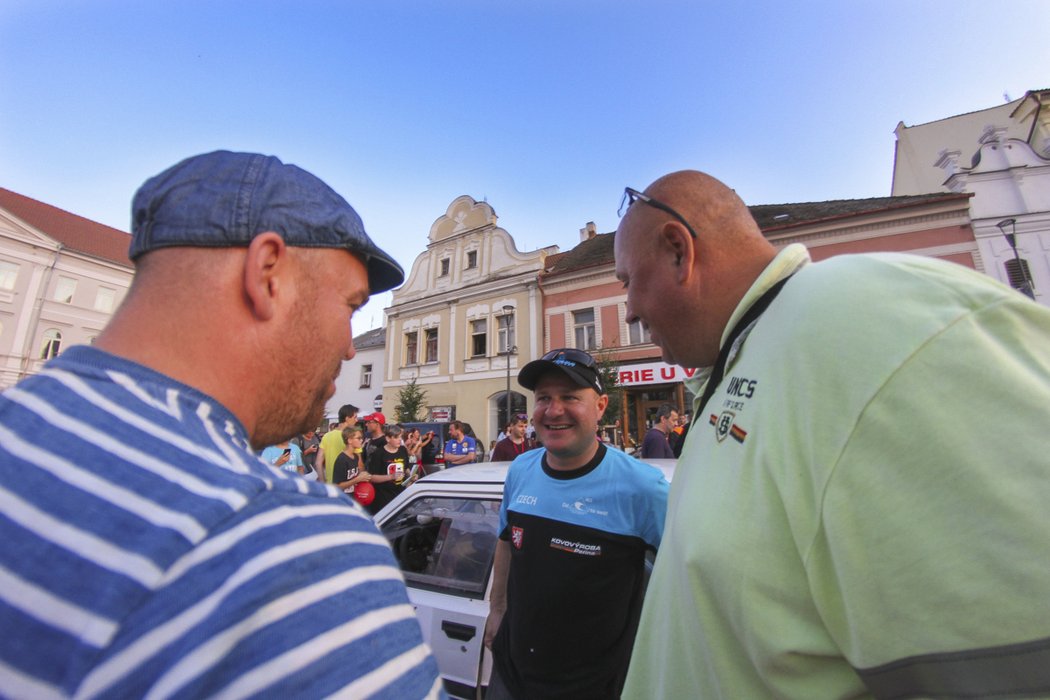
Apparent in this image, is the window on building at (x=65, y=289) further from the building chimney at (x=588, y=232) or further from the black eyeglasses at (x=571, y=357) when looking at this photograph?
the black eyeglasses at (x=571, y=357)

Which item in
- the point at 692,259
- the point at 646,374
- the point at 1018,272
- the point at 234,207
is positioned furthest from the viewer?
Answer: the point at 646,374

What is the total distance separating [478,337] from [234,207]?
20.0 m

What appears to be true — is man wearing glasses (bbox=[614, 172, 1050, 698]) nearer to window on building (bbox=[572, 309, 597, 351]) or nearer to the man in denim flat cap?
the man in denim flat cap

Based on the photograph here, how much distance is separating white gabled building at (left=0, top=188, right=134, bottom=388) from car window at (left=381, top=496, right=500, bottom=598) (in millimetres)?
34051

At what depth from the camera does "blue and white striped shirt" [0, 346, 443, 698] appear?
47 centimetres

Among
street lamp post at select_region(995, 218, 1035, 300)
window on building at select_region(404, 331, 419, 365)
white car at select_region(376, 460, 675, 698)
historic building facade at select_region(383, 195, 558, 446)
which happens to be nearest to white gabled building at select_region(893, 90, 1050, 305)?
street lamp post at select_region(995, 218, 1035, 300)

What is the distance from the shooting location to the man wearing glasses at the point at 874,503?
58 centimetres

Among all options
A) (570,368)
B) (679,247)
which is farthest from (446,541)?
(679,247)

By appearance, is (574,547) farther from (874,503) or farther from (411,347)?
(411,347)

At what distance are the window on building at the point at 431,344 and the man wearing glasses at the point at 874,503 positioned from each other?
21335 mm

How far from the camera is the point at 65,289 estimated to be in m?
27.8

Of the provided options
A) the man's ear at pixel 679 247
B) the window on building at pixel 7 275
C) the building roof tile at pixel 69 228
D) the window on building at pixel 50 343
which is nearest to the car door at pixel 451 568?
the man's ear at pixel 679 247

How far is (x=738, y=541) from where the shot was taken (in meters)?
0.77

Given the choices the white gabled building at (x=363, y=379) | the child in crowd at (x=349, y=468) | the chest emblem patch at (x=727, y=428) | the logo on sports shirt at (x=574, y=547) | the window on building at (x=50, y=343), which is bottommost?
the logo on sports shirt at (x=574, y=547)
